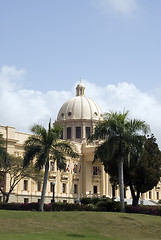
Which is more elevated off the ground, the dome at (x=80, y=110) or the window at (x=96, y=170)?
the dome at (x=80, y=110)

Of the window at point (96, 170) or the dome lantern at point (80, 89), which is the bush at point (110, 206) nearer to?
the window at point (96, 170)

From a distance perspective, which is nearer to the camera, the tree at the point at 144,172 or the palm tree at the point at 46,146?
the palm tree at the point at 46,146

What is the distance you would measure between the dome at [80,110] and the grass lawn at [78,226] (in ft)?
204

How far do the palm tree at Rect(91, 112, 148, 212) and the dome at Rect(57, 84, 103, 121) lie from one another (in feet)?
176

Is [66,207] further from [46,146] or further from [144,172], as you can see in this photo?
[144,172]

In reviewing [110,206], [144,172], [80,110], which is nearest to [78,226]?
[110,206]

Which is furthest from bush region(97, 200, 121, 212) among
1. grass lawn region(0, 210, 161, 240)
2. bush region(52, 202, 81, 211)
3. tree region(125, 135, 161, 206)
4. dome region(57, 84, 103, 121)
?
dome region(57, 84, 103, 121)

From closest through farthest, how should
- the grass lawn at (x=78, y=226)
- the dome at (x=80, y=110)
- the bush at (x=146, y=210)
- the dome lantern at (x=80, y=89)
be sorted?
the grass lawn at (x=78, y=226) < the bush at (x=146, y=210) < the dome at (x=80, y=110) < the dome lantern at (x=80, y=89)

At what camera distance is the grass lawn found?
74.9 ft

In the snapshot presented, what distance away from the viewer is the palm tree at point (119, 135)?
36.9 meters

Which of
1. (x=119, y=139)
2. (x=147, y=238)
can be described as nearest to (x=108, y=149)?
(x=119, y=139)

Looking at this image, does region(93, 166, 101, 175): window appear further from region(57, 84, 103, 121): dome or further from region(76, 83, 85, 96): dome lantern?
region(76, 83, 85, 96): dome lantern

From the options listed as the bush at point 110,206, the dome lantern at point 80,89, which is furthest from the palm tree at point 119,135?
the dome lantern at point 80,89

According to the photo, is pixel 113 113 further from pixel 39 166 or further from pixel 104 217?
pixel 104 217
